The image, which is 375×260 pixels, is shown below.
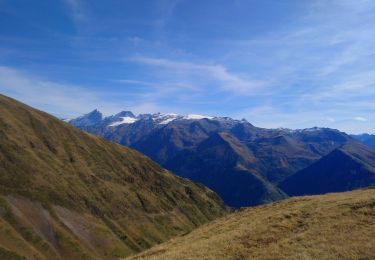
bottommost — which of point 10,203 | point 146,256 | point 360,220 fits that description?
point 10,203

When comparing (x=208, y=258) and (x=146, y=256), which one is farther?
(x=146, y=256)

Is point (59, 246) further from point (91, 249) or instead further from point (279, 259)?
point (279, 259)

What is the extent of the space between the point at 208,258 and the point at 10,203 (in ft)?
617

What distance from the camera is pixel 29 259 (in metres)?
165

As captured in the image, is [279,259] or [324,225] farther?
[324,225]

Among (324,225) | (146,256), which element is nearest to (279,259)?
(324,225)

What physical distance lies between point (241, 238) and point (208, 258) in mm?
5793

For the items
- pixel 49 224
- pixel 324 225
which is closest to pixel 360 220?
pixel 324 225

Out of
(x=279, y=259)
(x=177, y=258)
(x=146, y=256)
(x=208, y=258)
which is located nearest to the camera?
(x=279, y=259)

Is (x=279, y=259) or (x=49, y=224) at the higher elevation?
(x=279, y=259)

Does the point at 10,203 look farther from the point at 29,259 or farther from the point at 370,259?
the point at 370,259

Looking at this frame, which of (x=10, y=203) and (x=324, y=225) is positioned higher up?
(x=324, y=225)

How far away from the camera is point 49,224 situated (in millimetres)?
198500

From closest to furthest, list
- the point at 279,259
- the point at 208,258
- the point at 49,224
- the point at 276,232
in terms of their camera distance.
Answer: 1. the point at 279,259
2. the point at 208,258
3. the point at 276,232
4. the point at 49,224
